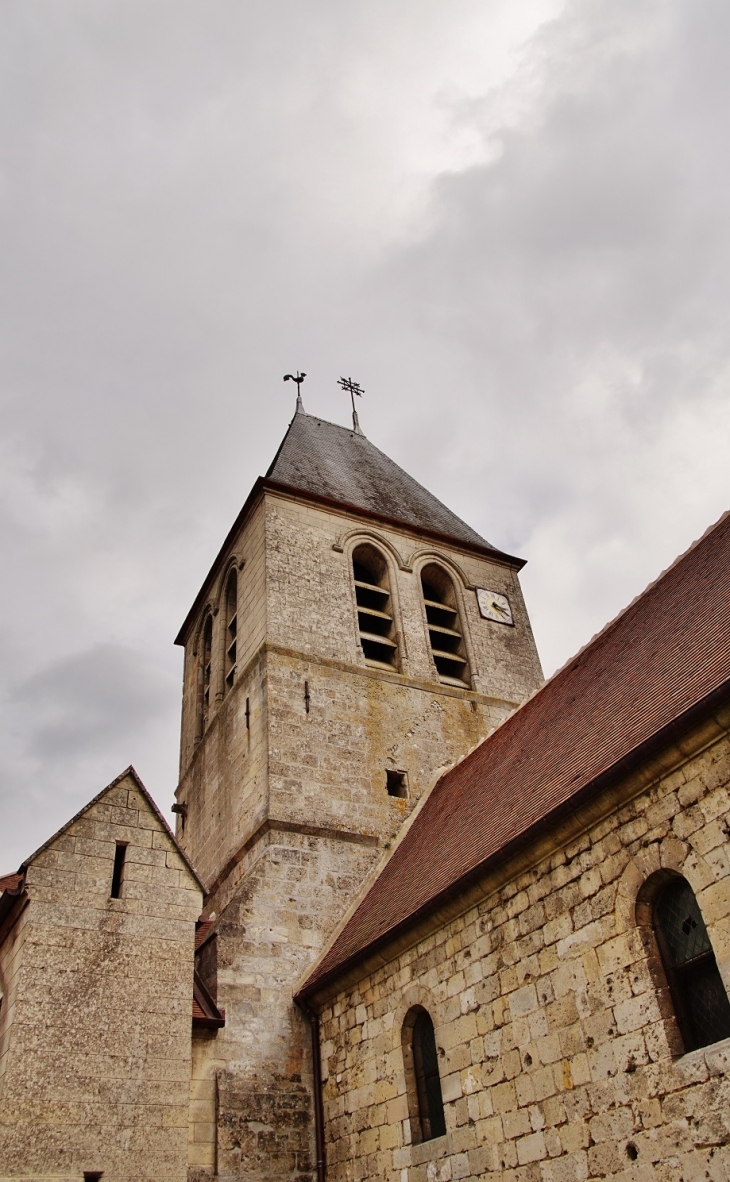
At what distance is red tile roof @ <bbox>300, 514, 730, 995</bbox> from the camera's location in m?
7.40

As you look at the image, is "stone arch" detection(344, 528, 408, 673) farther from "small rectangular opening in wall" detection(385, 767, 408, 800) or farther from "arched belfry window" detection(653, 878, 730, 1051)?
"arched belfry window" detection(653, 878, 730, 1051)

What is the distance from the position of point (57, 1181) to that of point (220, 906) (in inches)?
210

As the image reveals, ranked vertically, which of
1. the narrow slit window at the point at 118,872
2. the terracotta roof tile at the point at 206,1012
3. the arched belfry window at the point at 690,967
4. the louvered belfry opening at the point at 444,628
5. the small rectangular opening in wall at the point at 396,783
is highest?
the louvered belfry opening at the point at 444,628

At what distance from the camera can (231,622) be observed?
1647 cm

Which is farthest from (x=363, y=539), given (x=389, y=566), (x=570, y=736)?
(x=570, y=736)

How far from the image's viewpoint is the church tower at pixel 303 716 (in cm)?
969

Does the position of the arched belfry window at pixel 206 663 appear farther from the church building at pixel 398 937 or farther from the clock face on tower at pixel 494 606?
the clock face on tower at pixel 494 606

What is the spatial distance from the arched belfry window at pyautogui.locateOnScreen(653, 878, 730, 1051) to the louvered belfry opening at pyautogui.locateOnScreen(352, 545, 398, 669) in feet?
27.6

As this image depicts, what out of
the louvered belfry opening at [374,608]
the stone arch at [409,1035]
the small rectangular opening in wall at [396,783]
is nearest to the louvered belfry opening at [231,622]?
the louvered belfry opening at [374,608]

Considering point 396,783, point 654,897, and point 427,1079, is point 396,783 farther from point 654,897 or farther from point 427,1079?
point 654,897

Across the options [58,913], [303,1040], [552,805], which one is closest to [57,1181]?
[58,913]

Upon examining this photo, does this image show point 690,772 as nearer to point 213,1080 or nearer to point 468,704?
point 213,1080

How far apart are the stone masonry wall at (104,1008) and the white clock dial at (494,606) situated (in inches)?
344

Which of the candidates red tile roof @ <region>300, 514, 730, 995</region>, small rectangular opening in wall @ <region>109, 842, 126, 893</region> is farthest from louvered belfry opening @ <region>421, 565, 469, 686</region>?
small rectangular opening in wall @ <region>109, 842, 126, 893</region>
